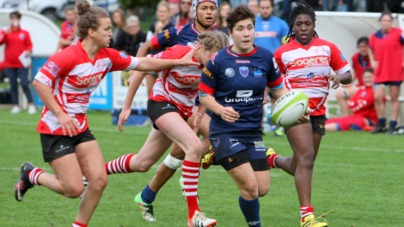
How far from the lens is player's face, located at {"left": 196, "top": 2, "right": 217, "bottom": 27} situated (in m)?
5.60

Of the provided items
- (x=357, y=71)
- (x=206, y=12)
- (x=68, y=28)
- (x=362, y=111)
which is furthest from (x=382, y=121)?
(x=68, y=28)

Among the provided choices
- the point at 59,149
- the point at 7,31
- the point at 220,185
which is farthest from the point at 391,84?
the point at 7,31

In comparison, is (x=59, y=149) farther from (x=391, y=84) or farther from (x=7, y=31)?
(x=7, y=31)

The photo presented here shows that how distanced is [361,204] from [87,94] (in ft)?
10.2

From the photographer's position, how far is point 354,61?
1270 centimetres

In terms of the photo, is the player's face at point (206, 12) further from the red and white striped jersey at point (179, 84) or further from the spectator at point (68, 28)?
the spectator at point (68, 28)

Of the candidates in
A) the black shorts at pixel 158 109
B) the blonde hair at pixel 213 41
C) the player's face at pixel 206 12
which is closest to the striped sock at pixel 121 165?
the black shorts at pixel 158 109

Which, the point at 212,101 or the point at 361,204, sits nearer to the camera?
the point at 212,101

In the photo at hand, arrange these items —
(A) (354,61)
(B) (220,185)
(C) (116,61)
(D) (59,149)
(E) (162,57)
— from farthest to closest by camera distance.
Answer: (A) (354,61), (B) (220,185), (E) (162,57), (C) (116,61), (D) (59,149)

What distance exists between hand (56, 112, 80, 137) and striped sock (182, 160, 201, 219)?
1.17 meters

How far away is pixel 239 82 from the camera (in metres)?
4.52

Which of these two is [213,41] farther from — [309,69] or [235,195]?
[235,195]

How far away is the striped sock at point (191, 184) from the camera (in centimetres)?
494

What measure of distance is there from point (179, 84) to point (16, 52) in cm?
1008
